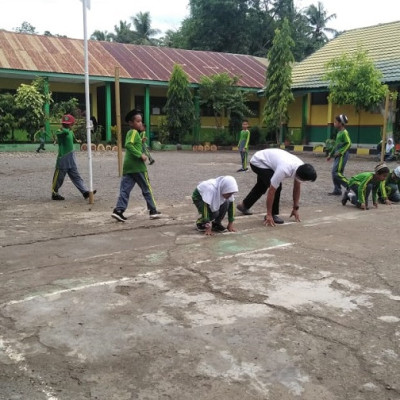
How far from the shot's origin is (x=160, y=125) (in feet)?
77.8

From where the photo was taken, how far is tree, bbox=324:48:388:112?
17.6 m

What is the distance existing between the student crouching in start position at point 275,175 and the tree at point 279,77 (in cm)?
1552

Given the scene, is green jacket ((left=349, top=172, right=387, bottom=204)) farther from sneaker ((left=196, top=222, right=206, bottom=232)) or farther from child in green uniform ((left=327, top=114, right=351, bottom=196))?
sneaker ((left=196, top=222, right=206, bottom=232))

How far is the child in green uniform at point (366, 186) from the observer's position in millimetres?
7920

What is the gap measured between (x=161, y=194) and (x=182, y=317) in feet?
19.7

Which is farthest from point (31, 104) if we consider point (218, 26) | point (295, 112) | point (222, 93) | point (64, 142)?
point (218, 26)

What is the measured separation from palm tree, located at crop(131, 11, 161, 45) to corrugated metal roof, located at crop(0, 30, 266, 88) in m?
20.2

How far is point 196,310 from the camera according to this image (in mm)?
3543

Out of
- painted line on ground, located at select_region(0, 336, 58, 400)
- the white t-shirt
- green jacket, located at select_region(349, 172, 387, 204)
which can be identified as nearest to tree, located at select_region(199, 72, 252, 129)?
green jacket, located at select_region(349, 172, 387, 204)

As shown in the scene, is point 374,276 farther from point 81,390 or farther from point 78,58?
point 78,58

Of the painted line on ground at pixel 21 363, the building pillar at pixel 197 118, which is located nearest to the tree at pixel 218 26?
the building pillar at pixel 197 118

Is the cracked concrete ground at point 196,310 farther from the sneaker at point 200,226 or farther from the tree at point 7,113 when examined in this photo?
the tree at point 7,113

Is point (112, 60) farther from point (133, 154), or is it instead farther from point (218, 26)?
point (133, 154)

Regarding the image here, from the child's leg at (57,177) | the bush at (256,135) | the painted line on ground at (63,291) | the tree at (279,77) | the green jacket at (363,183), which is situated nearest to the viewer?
the painted line on ground at (63,291)
